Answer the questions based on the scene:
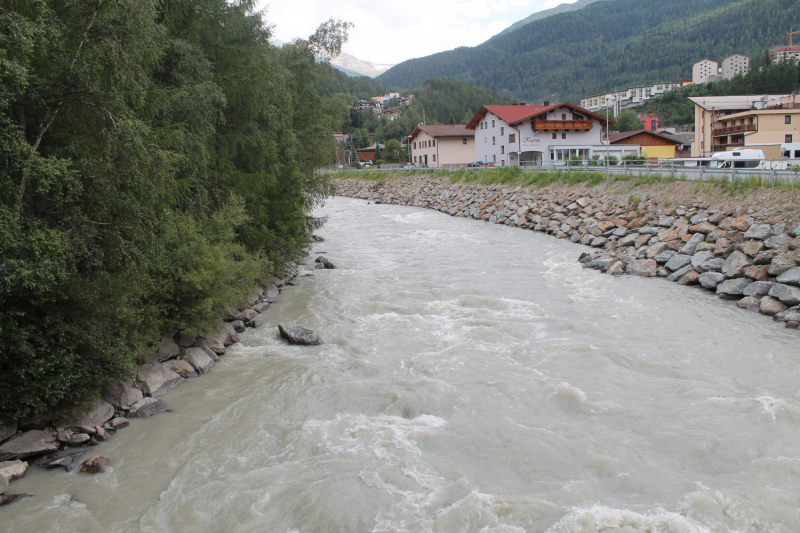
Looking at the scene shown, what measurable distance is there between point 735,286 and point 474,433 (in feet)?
34.9

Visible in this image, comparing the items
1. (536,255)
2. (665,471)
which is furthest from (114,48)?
(536,255)

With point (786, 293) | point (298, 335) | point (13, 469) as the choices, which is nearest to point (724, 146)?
point (786, 293)

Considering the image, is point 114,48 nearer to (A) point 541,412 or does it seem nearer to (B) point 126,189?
(B) point 126,189

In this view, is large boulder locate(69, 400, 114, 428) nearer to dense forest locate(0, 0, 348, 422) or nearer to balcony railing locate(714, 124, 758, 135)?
dense forest locate(0, 0, 348, 422)

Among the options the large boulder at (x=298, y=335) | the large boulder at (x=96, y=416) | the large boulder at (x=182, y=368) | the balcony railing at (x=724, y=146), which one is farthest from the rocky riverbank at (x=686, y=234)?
the balcony railing at (x=724, y=146)

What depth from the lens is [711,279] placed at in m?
15.8

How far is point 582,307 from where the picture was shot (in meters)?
14.8

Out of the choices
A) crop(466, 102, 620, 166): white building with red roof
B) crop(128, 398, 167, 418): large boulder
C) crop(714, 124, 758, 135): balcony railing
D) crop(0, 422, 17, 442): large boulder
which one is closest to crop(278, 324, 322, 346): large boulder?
crop(128, 398, 167, 418): large boulder

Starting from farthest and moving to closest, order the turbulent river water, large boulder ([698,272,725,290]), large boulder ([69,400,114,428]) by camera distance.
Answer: large boulder ([698,272,725,290]), large boulder ([69,400,114,428]), the turbulent river water

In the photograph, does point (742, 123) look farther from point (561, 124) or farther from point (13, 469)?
point (13, 469)

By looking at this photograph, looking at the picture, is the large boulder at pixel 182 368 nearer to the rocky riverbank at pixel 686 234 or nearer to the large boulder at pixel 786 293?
the rocky riverbank at pixel 686 234

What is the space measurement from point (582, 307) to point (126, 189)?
38.5ft

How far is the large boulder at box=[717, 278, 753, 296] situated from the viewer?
48.3ft

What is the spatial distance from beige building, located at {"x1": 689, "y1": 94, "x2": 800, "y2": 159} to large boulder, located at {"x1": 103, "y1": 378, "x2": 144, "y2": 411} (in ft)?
161
